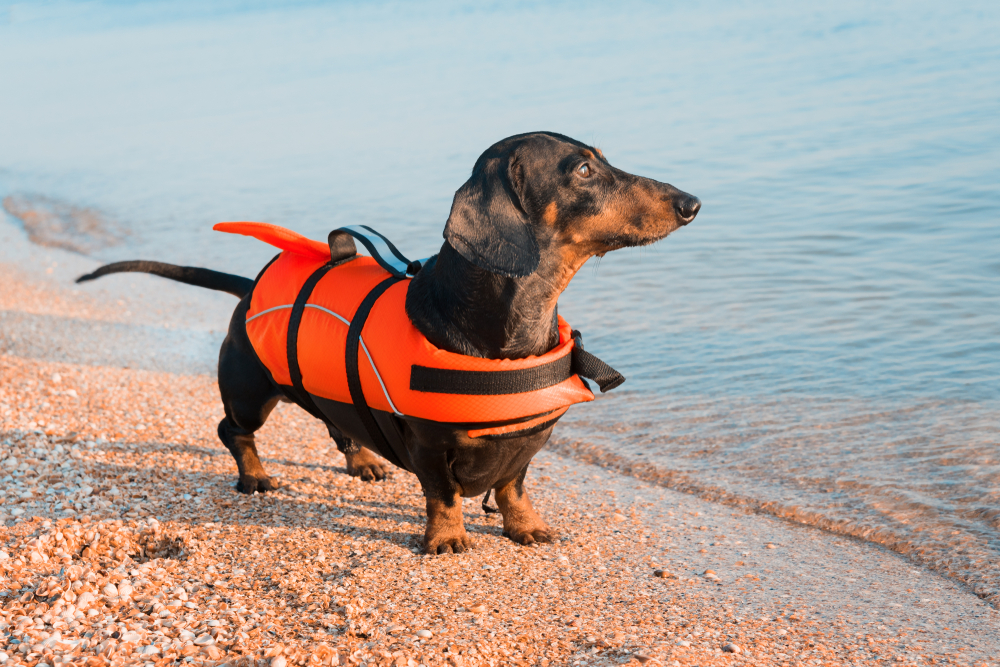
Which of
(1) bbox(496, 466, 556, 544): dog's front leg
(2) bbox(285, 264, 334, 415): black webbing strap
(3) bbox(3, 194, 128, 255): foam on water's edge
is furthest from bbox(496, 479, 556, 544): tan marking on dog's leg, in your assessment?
(3) bbox(3, 194, 128, 255): foam on water's edge

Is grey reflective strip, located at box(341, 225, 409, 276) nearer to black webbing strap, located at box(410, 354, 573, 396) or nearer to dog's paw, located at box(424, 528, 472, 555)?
black webbing strap, located at box(410, 354, 573, 396)

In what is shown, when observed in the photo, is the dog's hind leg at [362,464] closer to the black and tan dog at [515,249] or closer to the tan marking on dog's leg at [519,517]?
the tan marking on dog's leg at [519,517]

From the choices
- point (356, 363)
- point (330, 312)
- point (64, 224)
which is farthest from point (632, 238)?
point (64, 224)

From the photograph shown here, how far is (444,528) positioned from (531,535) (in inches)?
16.0

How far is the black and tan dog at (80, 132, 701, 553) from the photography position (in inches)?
119

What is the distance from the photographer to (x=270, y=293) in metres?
3.88

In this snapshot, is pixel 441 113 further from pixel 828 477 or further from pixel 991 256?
pixel 828 477

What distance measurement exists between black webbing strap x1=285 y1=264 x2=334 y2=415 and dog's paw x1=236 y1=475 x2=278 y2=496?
2.15 ft

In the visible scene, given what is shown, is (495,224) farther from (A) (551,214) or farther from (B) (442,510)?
(B) (442,510)

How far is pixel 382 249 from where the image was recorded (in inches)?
151

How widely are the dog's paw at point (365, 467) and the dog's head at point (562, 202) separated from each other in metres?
1.83

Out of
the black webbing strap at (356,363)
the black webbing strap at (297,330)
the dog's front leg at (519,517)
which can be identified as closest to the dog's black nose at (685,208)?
the black webbing strap at (356,363)

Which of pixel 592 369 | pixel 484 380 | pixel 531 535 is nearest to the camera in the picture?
pixel 484 380

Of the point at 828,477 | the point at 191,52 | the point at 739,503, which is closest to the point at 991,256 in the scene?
the point at 828,477
